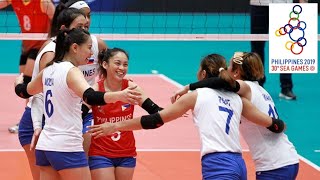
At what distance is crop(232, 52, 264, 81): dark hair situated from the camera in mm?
6535

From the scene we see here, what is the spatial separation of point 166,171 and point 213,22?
46.7 feet

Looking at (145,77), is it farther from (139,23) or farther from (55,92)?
(55,92)

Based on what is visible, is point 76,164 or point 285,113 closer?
point 76,164

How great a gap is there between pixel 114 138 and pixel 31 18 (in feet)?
16.3

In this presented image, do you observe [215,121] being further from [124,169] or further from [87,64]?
[87,64]

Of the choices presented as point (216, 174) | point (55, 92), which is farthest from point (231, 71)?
point (55, 92)

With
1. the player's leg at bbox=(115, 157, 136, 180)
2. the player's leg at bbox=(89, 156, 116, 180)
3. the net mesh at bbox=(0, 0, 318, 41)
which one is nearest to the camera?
the player's leg at bbox=(89, 156, 116, 180)

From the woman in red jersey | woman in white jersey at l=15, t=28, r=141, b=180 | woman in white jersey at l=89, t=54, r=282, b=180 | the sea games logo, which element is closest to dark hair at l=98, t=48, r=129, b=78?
the woman in red jersey

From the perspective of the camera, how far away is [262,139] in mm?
6570

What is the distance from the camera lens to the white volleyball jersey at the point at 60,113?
6.16m

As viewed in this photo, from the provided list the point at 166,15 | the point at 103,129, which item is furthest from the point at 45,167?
the point at 166,15

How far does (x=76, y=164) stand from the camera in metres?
6.28

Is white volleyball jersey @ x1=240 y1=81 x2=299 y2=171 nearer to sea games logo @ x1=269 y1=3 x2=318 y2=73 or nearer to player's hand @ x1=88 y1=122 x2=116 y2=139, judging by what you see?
player's hand @ x1=88 y1=122 x2=116 y2=139

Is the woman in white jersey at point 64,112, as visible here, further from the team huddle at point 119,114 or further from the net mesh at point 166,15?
the net mesh at point 166,15
